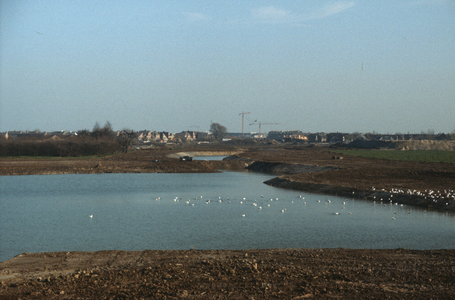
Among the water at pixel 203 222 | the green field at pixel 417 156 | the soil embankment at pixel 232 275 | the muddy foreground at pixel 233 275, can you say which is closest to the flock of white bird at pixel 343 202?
the water at pixel 203 222

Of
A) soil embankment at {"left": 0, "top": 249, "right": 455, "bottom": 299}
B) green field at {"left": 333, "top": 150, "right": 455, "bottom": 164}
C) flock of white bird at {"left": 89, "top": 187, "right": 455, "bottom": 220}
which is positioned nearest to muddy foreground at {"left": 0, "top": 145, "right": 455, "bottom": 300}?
soil embankment at {"left": 0, "top": 249, "right": 455, "bottom": 299}

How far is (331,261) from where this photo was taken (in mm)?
13992

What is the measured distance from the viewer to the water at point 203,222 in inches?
733

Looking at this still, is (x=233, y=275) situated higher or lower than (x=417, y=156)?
lower

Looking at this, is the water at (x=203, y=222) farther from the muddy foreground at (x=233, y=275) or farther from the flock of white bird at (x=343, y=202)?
the muddy foreground at (x=233, y=275)

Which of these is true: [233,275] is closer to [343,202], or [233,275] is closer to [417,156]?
[343,202]

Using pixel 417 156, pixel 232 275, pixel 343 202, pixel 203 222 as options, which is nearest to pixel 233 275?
pixel 232 275

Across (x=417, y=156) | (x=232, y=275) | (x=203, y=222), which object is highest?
(x=417, y=156)

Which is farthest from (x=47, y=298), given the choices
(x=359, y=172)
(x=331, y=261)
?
(x=359, y=172)

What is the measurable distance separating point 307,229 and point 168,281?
12129 mm

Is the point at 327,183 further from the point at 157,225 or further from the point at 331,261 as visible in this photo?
the point at 331,261

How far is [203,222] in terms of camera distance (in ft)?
78.0

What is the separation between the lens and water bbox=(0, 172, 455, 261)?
1862 centimetres

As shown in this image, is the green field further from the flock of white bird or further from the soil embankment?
the soil embankment
